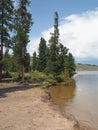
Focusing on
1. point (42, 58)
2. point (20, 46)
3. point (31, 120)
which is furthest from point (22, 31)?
point (42, 58)

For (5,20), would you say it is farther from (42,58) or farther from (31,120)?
(42,58)

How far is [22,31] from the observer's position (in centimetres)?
4434

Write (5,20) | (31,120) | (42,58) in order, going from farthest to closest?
(42,58) < (5,20) < (31,120)

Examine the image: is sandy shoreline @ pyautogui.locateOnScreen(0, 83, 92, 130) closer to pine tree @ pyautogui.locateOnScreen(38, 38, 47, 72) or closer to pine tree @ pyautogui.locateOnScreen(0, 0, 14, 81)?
pine tree @ pyautogui.locateOnScreen(0, 0, 14, 81)

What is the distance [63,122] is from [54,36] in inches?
1803

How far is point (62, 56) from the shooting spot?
205 ft

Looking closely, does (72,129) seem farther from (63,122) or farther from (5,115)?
(5,115)

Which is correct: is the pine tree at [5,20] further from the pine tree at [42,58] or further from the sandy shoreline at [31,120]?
the pine tree at [42,58]

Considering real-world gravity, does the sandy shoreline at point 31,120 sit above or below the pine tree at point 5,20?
below

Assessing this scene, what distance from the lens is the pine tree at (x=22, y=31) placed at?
44.2 metres

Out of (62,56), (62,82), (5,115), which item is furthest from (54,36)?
(5,115)

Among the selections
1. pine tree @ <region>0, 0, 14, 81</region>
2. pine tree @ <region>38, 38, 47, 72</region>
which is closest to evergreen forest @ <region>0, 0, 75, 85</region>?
pine tree @ <region>0, 0, 14, 81</region>

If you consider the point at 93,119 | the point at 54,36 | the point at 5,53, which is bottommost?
the point at 93,119

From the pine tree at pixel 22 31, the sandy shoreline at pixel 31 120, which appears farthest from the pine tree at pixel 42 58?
the sandy shoreline at pixel 31 120
